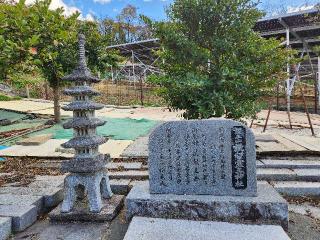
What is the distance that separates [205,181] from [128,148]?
3.73 meters

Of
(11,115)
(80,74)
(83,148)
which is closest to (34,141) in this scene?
(83,148)

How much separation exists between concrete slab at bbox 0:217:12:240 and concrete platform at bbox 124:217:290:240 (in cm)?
151

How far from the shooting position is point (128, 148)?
7887 millimetres

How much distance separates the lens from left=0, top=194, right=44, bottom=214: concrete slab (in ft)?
14.9

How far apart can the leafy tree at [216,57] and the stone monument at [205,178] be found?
1961 millimetres

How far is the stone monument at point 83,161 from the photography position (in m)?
4.44

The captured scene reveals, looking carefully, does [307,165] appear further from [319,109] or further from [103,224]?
[319,109]

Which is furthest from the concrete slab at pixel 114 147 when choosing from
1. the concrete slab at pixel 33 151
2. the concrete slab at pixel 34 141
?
the concrete slab at pixel 34 141

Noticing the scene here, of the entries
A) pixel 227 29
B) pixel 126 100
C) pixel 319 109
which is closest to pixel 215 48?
pixel 227 29

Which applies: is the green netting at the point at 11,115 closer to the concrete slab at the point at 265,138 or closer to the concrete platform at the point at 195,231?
the concrete slab at the point at 265,138

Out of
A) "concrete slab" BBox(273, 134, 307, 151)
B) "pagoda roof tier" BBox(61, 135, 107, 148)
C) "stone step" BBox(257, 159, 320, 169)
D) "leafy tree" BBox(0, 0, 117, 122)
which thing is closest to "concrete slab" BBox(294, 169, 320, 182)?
"stone step" BBox(257, 159, 320, 169)

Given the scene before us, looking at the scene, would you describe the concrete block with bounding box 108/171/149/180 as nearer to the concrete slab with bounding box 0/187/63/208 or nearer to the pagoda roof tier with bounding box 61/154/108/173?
the concrete slab with bounding box 0/187/63/208

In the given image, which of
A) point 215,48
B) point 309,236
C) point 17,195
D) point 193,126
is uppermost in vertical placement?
point 215,48

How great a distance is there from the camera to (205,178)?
4.42 meters
